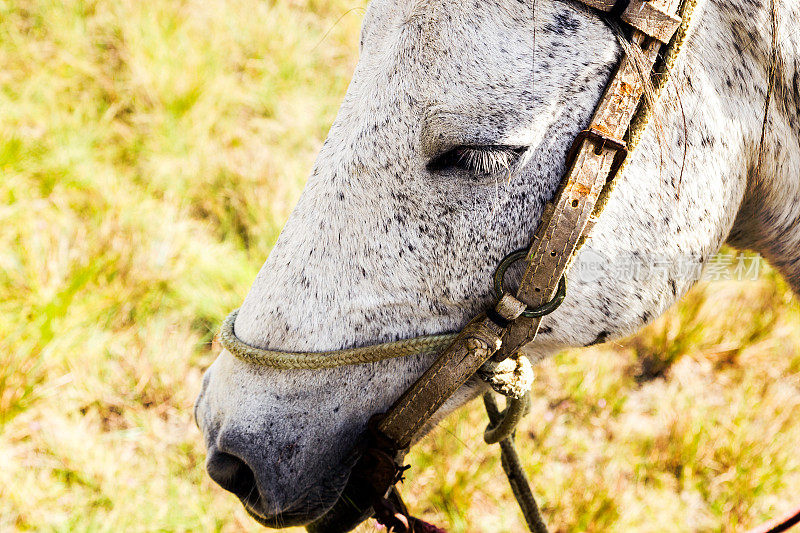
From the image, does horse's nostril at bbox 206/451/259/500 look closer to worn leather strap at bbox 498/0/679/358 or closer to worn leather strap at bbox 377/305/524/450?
worn leather strap at bbox 377/305/524/450

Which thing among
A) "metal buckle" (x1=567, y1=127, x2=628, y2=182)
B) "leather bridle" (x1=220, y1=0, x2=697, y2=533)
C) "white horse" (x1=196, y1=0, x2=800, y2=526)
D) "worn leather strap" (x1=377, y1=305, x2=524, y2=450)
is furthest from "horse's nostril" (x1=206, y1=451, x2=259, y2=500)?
"metal buckle" (x1=567, y1=127, x2=628, y2=182)

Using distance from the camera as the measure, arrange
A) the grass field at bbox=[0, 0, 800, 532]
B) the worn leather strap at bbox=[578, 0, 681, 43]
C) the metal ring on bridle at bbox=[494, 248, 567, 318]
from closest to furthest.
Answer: the worn leather strap at bbox=[578, 0, 681, 43] → the metal ring on bridle at bbox=[494, 248, 567, 318] → the grass field at bbox=[0, 0, 800, 532]

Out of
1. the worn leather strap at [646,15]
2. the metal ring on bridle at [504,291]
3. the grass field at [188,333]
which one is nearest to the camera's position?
the worn leather strap at [646,15]

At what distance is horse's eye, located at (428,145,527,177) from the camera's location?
1206 mm

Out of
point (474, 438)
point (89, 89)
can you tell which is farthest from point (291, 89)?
point (474, 438)

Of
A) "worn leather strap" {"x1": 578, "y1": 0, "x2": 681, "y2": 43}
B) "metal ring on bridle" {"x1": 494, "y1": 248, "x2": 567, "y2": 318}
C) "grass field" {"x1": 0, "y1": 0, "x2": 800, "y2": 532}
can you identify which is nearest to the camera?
"worn leather strap" {"x1": 578, "y1": 0, "x2": 681, "y2": 43}

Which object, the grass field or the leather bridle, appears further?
the grass field

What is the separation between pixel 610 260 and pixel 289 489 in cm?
100

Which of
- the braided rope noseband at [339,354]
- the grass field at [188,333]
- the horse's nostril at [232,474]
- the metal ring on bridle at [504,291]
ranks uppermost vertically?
the metal ring on bridle at [504,291]

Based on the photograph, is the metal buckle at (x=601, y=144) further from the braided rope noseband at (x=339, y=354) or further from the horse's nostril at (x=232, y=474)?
the horse's nostril at (x=232, y=474)

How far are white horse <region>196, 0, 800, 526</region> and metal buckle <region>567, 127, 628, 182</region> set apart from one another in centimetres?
3

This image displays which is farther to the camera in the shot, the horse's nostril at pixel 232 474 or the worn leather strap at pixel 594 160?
the horse's nostril at pixel 232 474

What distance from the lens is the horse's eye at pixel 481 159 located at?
1206mm

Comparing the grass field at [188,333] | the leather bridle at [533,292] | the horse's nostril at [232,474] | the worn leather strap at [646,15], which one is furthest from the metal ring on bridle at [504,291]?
the grass field at [188,333]
